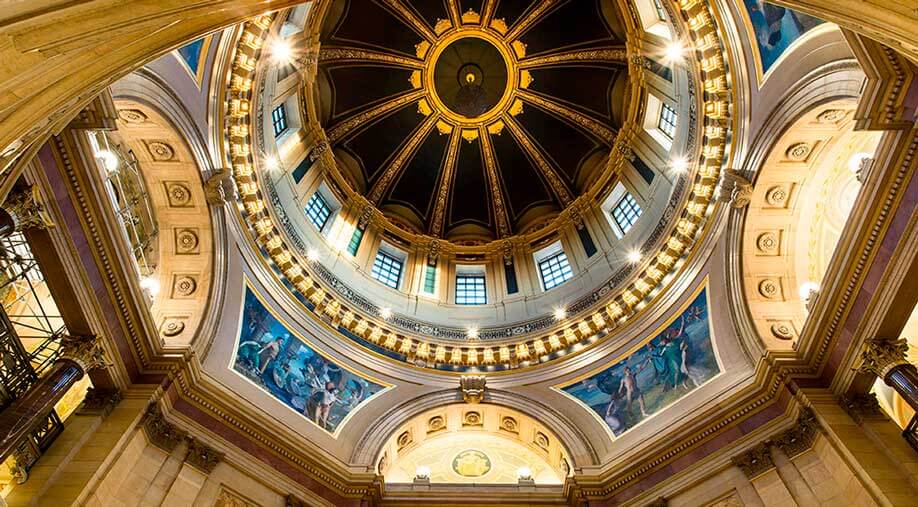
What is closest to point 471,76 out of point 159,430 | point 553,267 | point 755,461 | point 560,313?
point 553,267

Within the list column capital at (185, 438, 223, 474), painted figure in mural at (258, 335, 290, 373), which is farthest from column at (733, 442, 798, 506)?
painted figure in mural at (258, 335, 290, 373)

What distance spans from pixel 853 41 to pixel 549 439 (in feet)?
46.0

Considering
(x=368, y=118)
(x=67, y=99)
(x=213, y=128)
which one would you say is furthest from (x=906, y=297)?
(x=368, y=118)

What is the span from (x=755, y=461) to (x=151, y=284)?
16.8 m

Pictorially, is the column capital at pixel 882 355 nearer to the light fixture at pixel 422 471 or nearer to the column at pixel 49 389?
the light fixture at pixel 422 471

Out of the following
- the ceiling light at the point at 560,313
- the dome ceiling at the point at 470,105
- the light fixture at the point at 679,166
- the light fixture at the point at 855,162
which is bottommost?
the light fixture at the point at 855,162

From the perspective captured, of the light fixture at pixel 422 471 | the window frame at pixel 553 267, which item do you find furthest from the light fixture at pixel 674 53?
the light fixture at pixel 422 471

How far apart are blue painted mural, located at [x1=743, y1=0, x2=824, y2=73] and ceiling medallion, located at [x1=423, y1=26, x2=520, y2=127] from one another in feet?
65.0

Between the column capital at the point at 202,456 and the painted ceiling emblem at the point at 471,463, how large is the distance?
28.9 feet

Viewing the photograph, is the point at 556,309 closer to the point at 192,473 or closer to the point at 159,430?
the point at 192,473

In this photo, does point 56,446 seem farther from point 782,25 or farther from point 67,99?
point 782,25

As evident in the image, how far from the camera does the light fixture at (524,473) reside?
58.8 ft

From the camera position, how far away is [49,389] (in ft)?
32.4

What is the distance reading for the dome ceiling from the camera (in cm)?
2897
